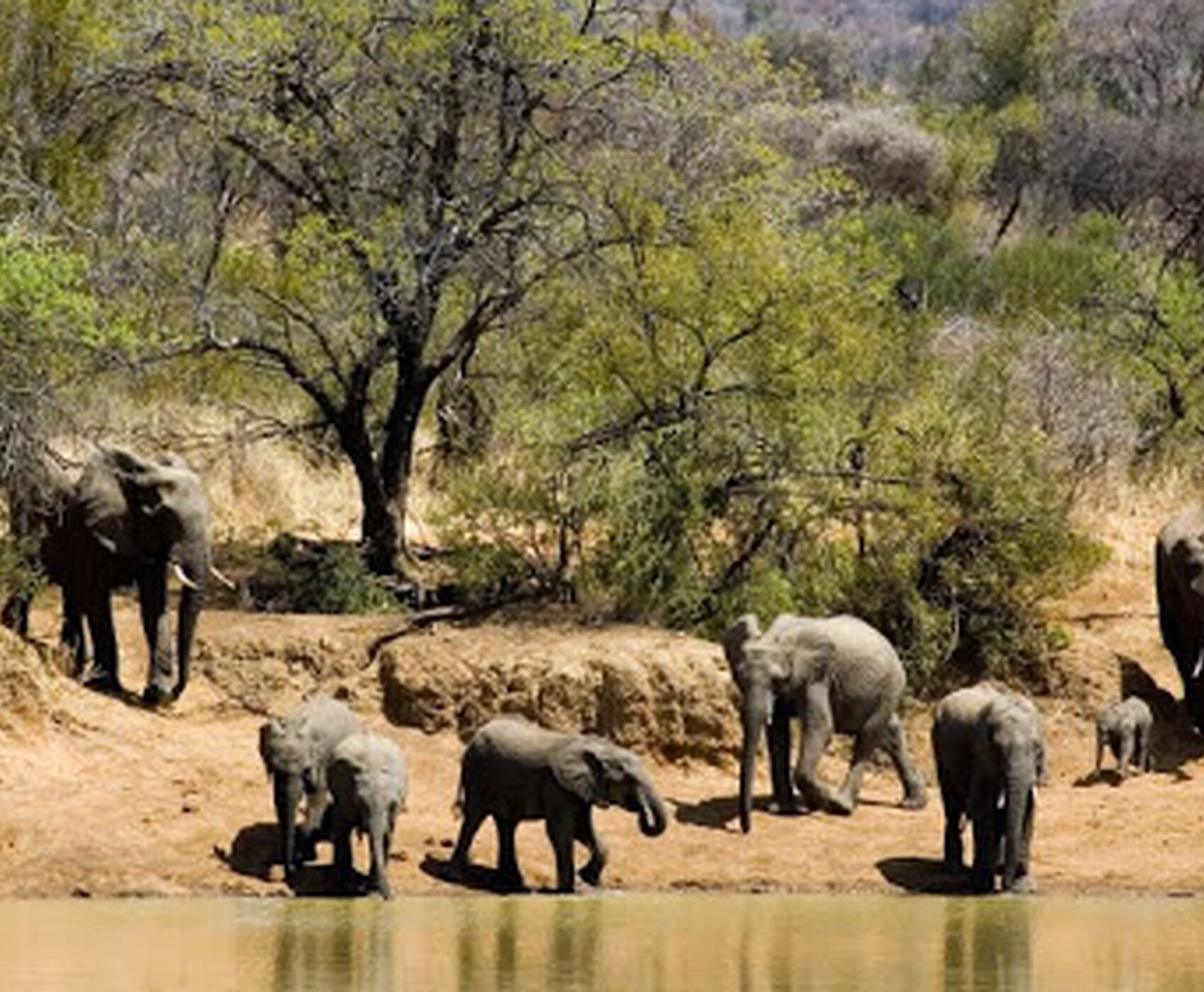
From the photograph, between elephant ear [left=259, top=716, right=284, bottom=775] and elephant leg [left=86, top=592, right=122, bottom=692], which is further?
elephant leg [left=86, top=592, right=122, bottom=692]

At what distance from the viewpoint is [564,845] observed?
82.9 ft

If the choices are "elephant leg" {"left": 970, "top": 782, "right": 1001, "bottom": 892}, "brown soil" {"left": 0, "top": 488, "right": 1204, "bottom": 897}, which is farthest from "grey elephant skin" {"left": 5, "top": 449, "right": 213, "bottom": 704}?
"elephant leg" {"left": 970, "top": 782, "right": 1001, "bottom": 892}

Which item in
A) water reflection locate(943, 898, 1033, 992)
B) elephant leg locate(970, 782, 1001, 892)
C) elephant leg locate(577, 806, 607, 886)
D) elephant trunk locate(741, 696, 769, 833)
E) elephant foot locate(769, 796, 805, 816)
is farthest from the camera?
elephant foot locate(769, 796, 805, 816)

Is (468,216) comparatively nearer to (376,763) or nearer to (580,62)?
(580,62)

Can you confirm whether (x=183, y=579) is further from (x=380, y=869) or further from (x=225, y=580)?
(x=380, y=869)

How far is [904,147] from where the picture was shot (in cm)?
7619

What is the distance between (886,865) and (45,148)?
42.6ft

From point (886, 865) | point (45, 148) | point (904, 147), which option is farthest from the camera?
point (904, 147)

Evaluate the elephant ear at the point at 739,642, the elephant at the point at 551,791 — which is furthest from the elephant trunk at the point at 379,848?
the elephant ear at the point at 739,642

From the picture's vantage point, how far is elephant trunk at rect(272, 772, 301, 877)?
24.9m

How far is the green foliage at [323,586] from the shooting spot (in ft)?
107

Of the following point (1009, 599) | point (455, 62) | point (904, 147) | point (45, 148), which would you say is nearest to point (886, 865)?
point (1009, 599)

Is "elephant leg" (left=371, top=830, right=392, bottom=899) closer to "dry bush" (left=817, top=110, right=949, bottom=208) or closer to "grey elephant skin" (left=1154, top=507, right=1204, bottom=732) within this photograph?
"grey elephant skin" (left=1154, top=507, right=1204, bottom=732)

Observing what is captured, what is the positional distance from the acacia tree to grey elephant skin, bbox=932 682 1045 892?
7.86m
